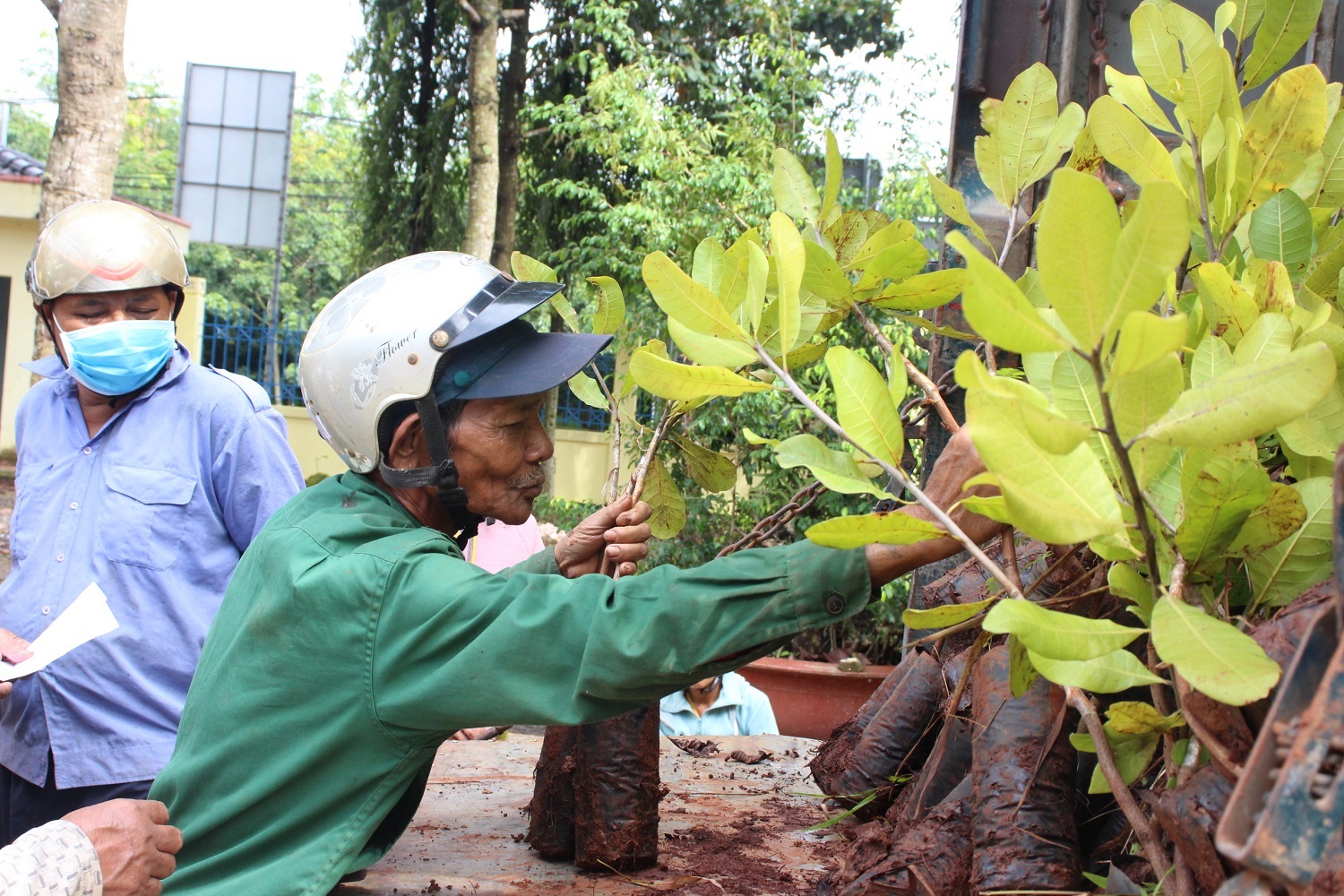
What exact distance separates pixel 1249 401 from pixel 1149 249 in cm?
16

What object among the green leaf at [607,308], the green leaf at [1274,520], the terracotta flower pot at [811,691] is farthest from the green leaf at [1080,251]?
the terracotta flower pot at [811,691]

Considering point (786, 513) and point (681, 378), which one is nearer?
point (681, 378)

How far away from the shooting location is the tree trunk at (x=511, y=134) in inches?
454

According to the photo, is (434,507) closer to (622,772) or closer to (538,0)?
(622,772)

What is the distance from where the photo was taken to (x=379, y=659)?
5.39 ft

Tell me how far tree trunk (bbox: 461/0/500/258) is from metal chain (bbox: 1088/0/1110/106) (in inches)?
280

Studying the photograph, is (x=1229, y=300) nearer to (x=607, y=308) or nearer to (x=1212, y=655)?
(x=1212, y=655)

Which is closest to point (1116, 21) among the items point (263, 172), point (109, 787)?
point (109, 787)

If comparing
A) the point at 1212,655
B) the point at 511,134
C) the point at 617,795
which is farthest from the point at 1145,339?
the point at 511,134

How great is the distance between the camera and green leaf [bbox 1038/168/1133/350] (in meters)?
0.90

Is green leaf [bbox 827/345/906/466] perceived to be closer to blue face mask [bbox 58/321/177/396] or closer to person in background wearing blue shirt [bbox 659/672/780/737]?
A: blue face mask [bbox 58/321/177/396]

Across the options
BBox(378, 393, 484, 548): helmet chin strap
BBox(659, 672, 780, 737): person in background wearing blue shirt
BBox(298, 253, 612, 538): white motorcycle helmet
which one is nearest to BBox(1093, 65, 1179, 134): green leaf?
BBox(298, 253, 612, 538): white motorcycle helmet

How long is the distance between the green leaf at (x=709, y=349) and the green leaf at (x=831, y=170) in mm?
315

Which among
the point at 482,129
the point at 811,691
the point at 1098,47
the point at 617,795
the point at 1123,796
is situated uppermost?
the point at 482,129
